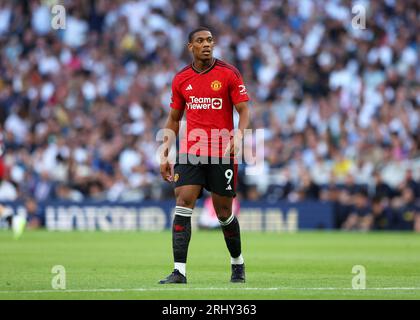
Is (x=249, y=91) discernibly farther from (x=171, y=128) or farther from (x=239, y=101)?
(x=239, y=101)

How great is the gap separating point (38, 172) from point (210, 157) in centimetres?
1778

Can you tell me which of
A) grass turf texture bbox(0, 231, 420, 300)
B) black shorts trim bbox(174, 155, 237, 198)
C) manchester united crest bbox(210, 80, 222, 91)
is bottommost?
grass turf texture bbox(0, 231, 420, 300)

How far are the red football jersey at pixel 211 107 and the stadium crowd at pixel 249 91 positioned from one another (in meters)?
14.9

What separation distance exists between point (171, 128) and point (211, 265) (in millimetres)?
3548

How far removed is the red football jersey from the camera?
37.3 ft

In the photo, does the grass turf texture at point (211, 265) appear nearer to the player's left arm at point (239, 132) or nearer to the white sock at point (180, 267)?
the white sock at point (180, 267)

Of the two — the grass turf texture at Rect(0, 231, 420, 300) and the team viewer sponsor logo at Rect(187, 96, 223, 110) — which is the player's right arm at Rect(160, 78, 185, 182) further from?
the grass turf texture at Rect(0, 231, 420, 300)

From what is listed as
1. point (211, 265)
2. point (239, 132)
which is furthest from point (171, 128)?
point (211, 265)

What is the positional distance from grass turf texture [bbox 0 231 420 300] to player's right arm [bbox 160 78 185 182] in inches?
49.5

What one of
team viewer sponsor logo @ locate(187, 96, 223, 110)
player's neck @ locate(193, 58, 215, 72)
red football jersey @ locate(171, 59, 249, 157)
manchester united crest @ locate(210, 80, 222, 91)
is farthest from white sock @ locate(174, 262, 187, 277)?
player's neck @ locate(193, 58, 215, 72)
